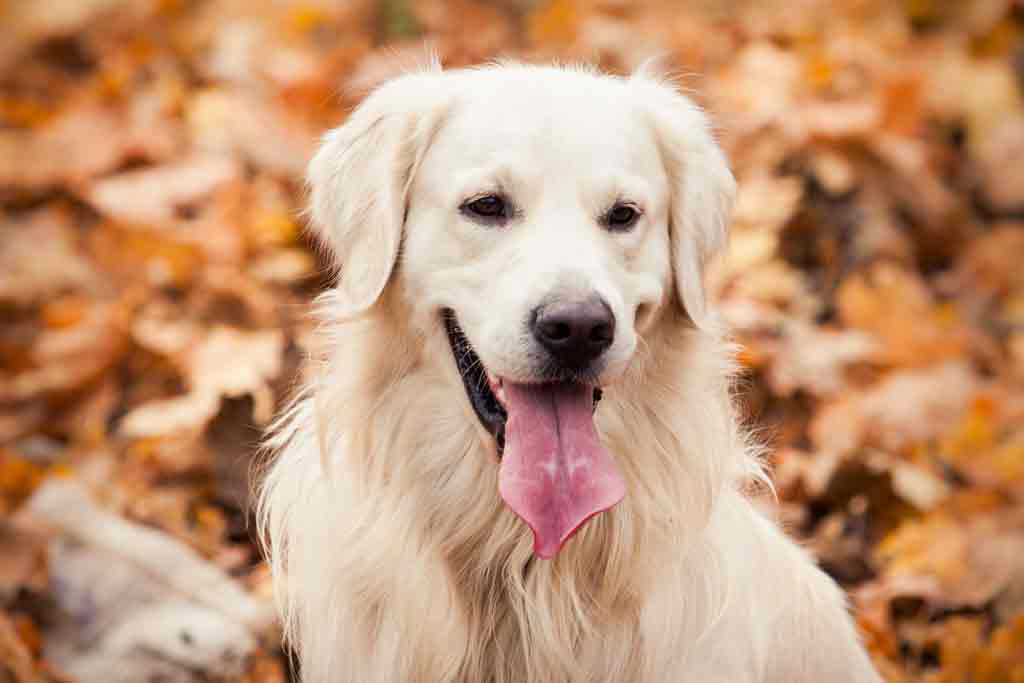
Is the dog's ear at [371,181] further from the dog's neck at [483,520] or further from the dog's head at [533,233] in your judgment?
the dog's neck at [483,520]

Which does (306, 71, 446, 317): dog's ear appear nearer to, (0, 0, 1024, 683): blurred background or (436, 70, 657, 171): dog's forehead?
(436, 70, 657, 171): dog's forehead

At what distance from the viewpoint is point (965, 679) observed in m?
4.08

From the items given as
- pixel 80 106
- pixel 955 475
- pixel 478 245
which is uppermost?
pixel 478 245

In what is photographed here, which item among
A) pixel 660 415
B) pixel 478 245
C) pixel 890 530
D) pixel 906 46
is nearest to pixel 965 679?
pixel 890 530

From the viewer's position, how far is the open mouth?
2.91m

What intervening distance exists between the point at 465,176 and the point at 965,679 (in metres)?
2.42


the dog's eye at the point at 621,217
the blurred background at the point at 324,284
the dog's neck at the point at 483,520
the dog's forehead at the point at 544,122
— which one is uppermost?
the dog's forehead at the point at 544,122

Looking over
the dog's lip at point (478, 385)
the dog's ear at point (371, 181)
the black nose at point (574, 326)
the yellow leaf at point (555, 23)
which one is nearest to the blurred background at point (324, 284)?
the yellow leaf at point (555, 23)

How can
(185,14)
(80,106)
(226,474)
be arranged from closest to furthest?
(226,474) → (80,106) → (185,14)

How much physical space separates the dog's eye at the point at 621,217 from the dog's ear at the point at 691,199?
0.19m

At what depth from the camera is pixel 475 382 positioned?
3104mm

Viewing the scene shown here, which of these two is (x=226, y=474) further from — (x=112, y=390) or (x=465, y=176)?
(x=465, y=176)

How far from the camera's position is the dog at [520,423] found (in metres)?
3.01

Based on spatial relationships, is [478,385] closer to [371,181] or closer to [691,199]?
[371,181]
